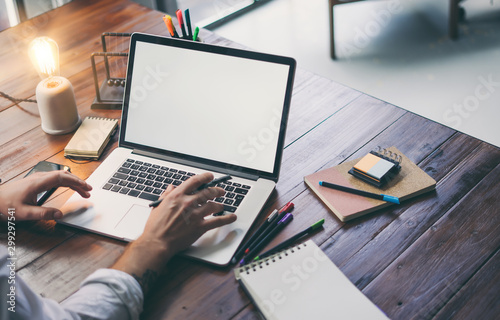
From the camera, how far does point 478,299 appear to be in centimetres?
83

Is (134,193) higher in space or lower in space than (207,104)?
lower

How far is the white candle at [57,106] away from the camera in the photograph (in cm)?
123

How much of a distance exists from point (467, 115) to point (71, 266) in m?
2.19

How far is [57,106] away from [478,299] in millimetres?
1079

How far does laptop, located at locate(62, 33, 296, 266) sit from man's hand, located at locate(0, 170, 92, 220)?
0.04 metres

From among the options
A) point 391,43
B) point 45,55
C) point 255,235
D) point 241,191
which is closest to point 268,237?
point 255,235

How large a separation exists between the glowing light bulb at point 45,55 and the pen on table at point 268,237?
83 centimetres

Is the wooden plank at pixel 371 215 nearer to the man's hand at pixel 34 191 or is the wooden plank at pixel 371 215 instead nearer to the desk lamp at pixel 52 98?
the man's hand at pixel 34 191

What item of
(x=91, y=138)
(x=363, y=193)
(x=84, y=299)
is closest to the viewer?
(x=84, y=299)

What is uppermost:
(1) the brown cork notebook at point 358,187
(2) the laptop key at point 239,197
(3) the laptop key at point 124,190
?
(3) the laptop key at point 124,190

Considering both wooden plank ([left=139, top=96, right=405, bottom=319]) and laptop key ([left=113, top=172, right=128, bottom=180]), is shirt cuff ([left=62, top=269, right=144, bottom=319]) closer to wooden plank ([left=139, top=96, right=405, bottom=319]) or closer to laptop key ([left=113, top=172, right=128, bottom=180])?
wooden plank ([left=139, top=96, right=405, bottom=319])

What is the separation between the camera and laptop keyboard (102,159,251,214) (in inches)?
41.4

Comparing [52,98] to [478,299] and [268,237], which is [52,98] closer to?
[268,237]

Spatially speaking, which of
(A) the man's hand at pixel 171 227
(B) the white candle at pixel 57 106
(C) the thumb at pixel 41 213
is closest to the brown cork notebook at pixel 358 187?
(A) the man's hand at pixel 171 227
